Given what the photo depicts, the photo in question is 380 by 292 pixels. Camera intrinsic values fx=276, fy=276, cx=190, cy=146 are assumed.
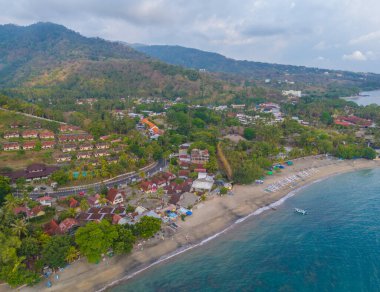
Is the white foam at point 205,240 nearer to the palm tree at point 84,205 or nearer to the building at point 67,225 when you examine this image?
the building at point 67,225

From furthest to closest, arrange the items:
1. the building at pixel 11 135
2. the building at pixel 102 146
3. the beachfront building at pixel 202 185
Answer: the building at pixel 11 135 → the building at pixel 102 146 → the beachfront building at pixel 202 185

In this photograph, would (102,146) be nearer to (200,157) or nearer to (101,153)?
(101,153)

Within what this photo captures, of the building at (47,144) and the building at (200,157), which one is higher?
the building at (47,144)

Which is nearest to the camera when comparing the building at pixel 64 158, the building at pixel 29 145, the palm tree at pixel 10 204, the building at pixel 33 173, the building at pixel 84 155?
the palm tree at pixel 10 204

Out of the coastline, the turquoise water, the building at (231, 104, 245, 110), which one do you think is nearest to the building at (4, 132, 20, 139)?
the coastline

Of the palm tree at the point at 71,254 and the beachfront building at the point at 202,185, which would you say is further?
the beachfront building at the point at 202,185

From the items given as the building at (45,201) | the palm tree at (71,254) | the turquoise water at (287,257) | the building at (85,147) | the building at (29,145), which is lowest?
the turquoise water at (287,257)

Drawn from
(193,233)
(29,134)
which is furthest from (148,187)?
(29,134)

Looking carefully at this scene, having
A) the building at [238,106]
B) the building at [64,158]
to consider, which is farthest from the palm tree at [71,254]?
the building at [238,106]
